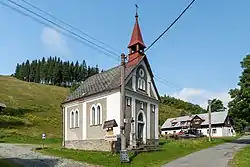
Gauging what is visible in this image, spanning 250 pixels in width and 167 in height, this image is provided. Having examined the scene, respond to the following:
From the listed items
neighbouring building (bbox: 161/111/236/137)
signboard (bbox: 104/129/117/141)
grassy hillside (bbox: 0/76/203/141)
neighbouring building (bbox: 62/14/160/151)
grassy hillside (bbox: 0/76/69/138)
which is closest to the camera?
signboard (bbox: 104/129/117/141)

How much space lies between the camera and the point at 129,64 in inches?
1457

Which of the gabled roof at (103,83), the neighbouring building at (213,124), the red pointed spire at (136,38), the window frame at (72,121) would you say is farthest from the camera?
the neighbouring building at (213,124)

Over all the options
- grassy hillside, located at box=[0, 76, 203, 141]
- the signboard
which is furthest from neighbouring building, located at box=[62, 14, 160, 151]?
grassy hillside, located at box=[0, 76, 203, 141]

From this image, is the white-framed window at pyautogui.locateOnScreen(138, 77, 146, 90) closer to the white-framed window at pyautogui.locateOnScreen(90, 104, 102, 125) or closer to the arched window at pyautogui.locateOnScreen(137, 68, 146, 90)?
the arched window at pyautogui.locateOnScreen(137, 68, 146, 90)

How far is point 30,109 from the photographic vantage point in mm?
84125

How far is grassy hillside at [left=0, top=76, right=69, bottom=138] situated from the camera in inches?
2489

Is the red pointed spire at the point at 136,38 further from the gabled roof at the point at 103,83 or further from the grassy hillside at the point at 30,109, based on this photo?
the grassy hillside at the point at 30,109

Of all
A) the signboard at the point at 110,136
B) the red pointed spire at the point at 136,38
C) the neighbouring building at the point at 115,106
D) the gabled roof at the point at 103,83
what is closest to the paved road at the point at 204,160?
the signboard at the point at 110,136

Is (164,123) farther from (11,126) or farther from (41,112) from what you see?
(11,126)

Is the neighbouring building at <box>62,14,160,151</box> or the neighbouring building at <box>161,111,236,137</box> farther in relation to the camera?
the neighbouring building at <box>161,111,236,137</box>

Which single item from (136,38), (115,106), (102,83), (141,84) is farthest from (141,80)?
(115,106)

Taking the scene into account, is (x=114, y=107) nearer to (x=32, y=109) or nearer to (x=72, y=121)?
(x=72, y=121)

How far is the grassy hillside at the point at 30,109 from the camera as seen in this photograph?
207 ft

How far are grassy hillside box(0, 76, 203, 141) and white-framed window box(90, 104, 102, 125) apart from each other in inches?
934
